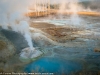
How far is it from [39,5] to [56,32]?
61cm

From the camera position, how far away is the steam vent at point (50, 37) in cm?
406

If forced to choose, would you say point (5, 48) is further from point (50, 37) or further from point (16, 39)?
point (50, 37)

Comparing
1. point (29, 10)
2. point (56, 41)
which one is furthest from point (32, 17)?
point (56, 41)

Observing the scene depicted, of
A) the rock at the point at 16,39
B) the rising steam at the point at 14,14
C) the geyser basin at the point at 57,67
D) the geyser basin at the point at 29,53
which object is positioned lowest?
the geyser basin at the point at 57,67

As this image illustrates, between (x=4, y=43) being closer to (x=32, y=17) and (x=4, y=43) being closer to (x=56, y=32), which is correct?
(x=32, y=17)

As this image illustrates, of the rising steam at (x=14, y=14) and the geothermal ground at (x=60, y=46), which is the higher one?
the rising steam at (x=14, y=14)

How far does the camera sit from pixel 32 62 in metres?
4.08

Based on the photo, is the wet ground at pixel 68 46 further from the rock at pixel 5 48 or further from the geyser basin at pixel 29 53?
the rock at pixel 5 48

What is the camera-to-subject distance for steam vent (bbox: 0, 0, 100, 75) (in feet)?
13.3

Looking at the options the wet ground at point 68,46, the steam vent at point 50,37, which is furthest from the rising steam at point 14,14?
the wet ground at point 68,46

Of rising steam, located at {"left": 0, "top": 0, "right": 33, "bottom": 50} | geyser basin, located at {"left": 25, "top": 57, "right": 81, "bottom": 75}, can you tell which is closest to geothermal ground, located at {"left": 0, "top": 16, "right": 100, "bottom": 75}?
geyser basin, located at {"left": 25, "top": 57, "right": 81, "bottom": 75}

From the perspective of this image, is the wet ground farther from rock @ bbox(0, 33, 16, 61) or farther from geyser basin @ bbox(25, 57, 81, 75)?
rock @ bbox(0, 33, 16, 61)

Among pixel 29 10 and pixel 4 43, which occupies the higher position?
pixel 29 10

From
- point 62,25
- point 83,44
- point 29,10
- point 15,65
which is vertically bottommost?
point 15,65
